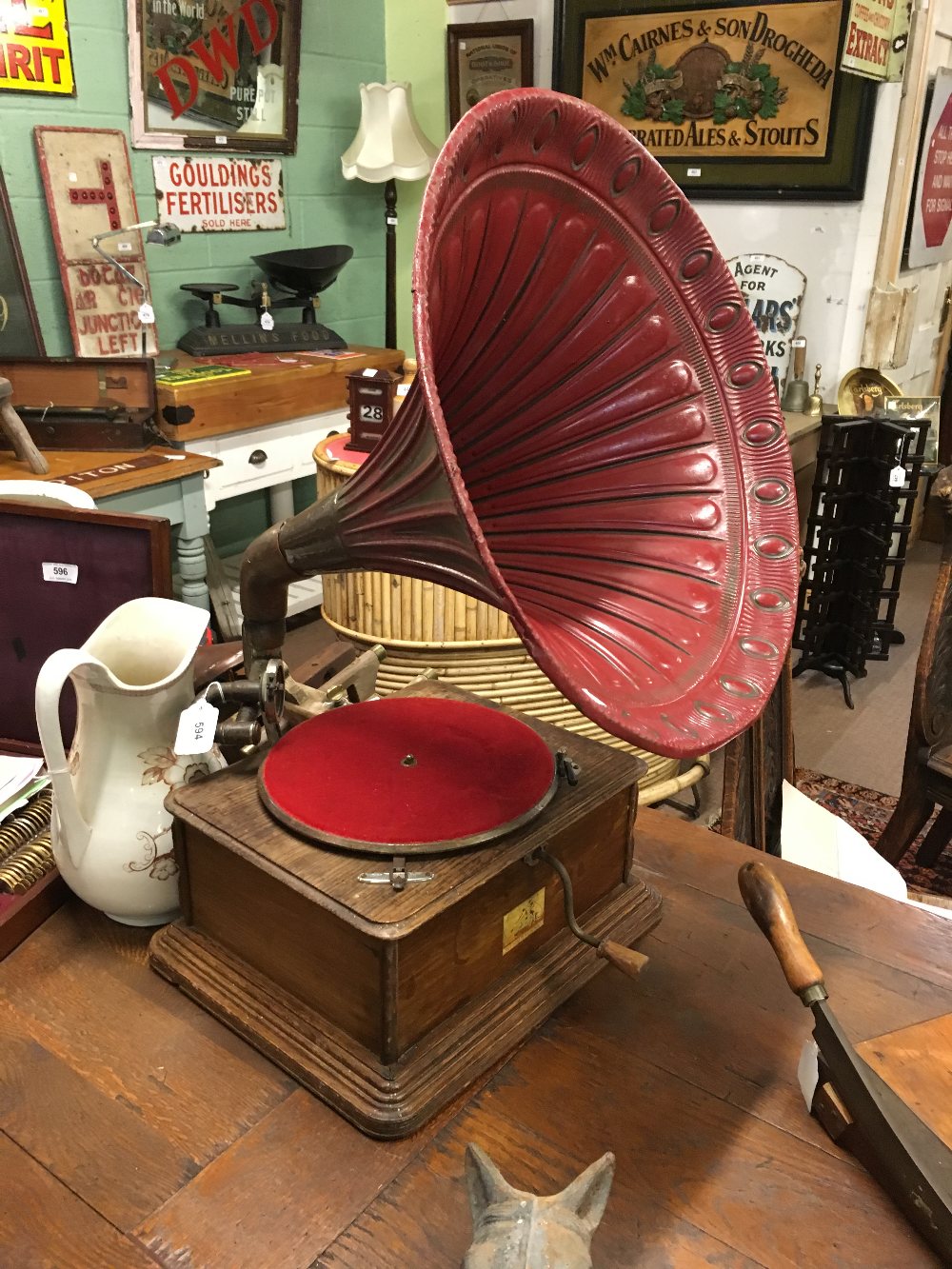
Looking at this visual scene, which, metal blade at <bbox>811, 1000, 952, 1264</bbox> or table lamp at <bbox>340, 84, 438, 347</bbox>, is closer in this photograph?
metal blade at <bbox>811, 1000, 952, 1264</bbox>

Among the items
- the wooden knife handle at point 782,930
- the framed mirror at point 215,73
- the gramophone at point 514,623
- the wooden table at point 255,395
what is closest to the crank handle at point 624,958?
the gramophone at point 514,623

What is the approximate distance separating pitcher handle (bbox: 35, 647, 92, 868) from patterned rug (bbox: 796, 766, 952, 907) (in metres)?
1.81

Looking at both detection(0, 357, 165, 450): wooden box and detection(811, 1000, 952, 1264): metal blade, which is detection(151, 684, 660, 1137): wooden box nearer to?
detection(811, 1000, 952, 1264): metal blade

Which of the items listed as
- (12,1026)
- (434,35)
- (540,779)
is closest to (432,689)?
(540,779)

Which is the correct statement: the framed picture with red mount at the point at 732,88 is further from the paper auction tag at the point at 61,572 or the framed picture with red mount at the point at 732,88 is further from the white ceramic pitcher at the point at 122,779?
the white ceramic pitcher at the point at 122,779

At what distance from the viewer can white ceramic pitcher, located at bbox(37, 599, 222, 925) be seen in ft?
3.15

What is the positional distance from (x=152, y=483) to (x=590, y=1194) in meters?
1.97

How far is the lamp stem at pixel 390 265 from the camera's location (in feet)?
11.9

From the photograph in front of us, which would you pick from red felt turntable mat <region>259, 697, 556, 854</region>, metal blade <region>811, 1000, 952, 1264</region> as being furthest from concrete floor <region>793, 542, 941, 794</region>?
metal blade <region>811, 1000, 952, 1264</region>

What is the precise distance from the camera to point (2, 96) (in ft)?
8.42

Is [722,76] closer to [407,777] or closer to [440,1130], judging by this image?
[407,777]

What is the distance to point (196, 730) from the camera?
93cm

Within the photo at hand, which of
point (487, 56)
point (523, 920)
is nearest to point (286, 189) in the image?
point (487, 56)

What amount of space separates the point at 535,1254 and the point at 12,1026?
22.0 inches
